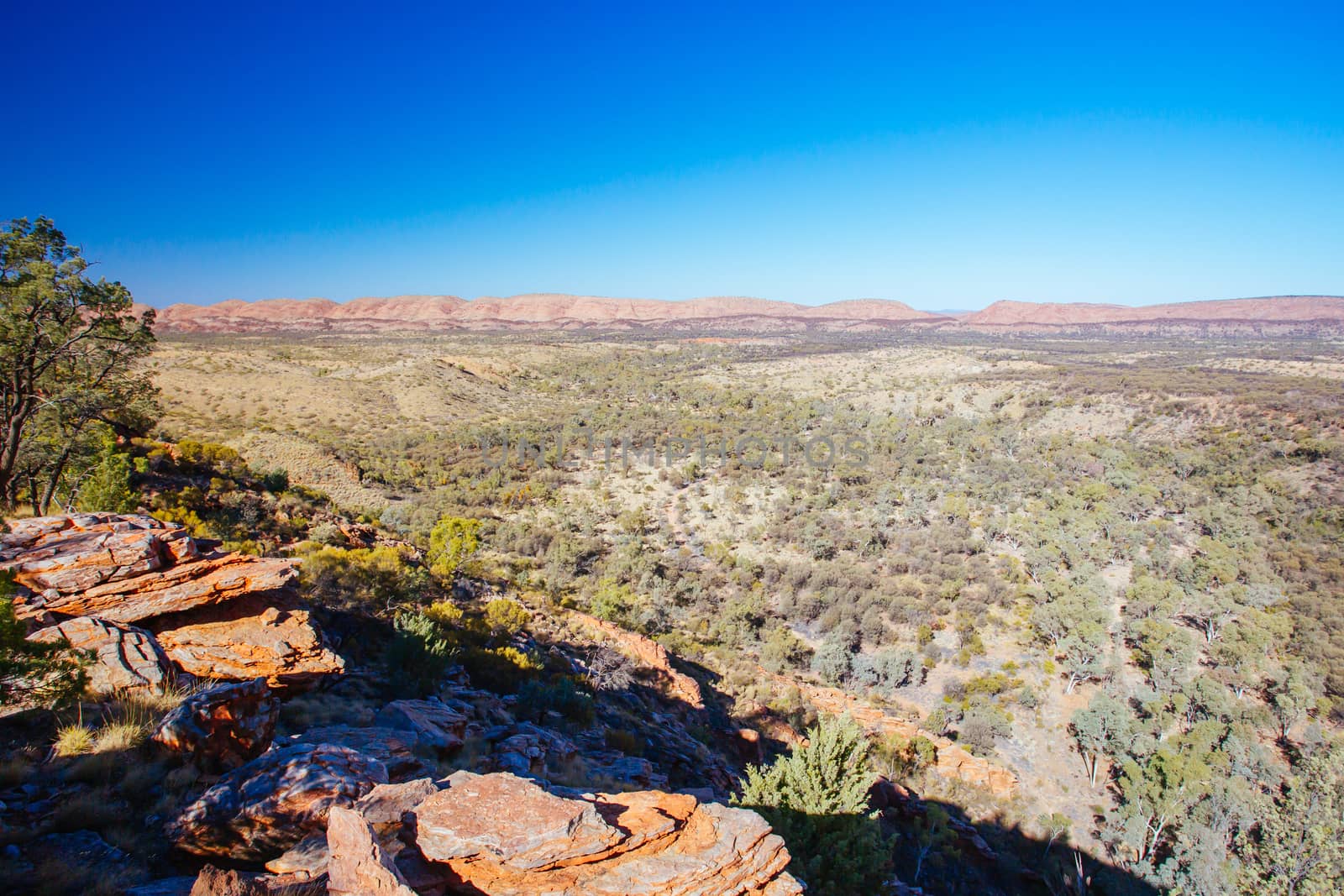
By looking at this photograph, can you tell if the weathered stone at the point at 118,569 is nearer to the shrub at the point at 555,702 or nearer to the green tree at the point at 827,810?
the shrub at the point at 555,702

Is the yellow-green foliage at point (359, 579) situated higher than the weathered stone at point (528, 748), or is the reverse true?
the yellow-green foliage at point (359, 579)

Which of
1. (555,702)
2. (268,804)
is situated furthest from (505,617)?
(268,804)

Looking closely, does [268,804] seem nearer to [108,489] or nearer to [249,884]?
[249,884]

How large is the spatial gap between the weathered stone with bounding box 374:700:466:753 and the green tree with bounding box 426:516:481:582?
735 cm

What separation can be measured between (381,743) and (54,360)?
34.9ft

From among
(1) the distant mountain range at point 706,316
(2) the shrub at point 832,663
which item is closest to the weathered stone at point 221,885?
(2) the shrub at point 832,663

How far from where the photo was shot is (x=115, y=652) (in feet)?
18.1

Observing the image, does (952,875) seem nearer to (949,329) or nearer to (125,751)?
(125,751)

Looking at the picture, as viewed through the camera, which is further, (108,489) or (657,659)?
(657,659)

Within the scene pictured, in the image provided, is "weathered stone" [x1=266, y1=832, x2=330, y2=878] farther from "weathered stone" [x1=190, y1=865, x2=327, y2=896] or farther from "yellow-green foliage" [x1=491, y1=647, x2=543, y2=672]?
"yellow-green foliage" [x1=491, y1=647, x2=543, y2=672]

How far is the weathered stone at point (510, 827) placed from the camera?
3650 millimetres

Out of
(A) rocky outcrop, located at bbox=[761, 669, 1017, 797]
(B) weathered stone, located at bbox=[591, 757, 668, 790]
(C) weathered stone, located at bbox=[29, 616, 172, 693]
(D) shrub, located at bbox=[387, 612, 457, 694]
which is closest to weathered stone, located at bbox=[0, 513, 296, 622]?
(C) weathered stone, located at bbox=[29, 616, 172, 693]

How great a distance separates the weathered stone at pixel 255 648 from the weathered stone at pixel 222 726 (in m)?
1.44

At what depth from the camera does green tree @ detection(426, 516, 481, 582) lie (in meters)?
14.9
